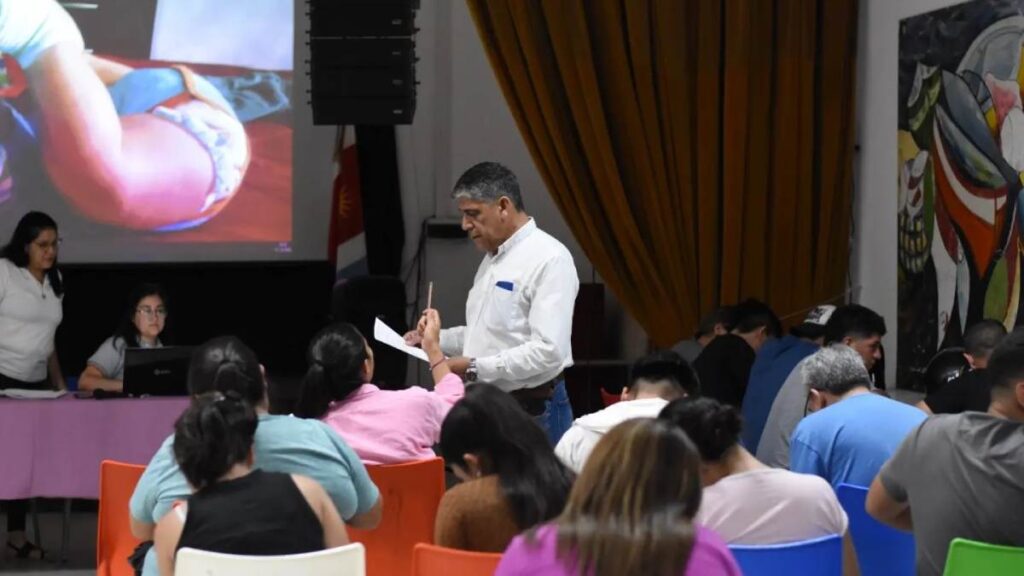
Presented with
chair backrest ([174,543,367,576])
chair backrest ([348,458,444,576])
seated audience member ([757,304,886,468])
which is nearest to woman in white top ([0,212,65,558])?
chair backrest ([348,458,444,576])

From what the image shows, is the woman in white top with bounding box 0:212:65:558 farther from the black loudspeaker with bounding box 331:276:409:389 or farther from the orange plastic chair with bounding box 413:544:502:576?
the orange plastic chair with bounding box 413:544:502:576

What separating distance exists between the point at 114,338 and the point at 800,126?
3.37 m

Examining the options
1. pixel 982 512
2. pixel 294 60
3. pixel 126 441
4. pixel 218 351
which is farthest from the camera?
pixel 294 60

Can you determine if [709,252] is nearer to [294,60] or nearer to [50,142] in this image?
[294,60]

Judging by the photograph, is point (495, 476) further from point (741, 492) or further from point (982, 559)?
point (982, 559)

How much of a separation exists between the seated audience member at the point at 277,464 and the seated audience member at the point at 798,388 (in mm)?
1710

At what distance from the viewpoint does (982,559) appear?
285cm

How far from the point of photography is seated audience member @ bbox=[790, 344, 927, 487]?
12.5ft

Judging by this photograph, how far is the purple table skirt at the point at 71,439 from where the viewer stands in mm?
5688

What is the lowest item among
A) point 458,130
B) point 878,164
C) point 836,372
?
point 836,372

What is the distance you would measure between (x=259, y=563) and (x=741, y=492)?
0.98 meters

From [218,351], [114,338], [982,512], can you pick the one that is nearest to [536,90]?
[114,338]

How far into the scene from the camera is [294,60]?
8.74 metres

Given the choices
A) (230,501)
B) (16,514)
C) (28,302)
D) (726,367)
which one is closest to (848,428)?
(230,501)
